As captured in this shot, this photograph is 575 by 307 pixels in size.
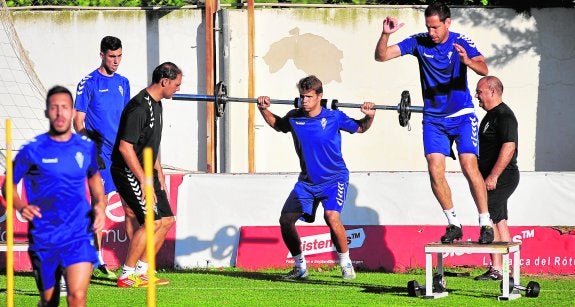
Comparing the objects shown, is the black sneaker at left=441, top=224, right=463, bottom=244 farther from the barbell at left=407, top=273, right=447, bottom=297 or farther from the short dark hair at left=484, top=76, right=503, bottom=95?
the short dark hair at left=484, top=76, right=503, bottom=95

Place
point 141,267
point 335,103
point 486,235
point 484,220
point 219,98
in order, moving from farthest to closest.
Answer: point 219,98, point 335,103, point 141,267, point 484,220, point 486,235

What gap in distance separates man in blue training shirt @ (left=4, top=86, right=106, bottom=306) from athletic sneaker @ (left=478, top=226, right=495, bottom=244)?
163 inches

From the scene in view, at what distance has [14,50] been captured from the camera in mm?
15297

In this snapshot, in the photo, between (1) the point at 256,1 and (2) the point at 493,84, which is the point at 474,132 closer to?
(2) the point at 493,84

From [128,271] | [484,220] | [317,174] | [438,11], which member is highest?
[438,11]

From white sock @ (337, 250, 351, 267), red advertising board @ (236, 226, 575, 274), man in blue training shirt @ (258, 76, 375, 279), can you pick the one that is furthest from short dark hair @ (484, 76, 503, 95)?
white sock @ (337, 250, 351, 267)

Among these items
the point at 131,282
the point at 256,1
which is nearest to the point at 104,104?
the point at 131,282

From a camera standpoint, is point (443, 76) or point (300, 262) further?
point (300, 262)

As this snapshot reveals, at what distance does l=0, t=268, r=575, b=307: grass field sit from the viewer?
34.9ft

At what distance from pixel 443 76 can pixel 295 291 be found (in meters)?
2.51

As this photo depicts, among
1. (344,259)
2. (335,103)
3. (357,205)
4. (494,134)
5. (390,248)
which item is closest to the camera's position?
(344,259)

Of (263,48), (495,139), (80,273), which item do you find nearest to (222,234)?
(495,139)

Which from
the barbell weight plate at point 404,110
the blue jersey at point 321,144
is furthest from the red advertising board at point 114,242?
the barbell weight plate at point 404,110

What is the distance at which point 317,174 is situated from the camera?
41.3 ft
